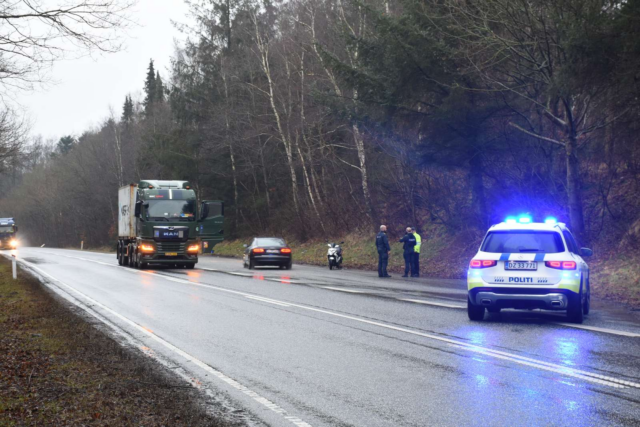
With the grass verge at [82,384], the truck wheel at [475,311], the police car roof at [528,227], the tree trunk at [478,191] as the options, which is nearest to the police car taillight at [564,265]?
the police car roof at [528,227]

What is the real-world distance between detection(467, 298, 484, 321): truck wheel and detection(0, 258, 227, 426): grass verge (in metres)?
5.89

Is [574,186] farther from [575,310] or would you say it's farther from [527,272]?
[527,272]

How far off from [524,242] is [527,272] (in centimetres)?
60

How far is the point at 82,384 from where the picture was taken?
7.72 meters

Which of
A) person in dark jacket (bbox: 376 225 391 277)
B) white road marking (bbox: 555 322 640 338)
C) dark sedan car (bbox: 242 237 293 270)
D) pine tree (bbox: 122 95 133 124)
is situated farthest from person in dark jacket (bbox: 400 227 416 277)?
pine tree (bbox: 122 95 133 124)

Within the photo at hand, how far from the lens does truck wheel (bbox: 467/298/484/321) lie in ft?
41.4

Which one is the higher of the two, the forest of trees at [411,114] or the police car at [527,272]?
the forest of trees at [411,114]

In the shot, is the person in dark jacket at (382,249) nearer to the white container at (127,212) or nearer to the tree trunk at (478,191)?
the tree trunk at (478,191)

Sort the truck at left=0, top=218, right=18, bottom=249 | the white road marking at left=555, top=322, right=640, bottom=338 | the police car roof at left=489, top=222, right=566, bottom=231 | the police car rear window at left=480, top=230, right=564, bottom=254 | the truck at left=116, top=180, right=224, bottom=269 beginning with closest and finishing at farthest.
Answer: the white road marking at left=555, top=322, right=640, bottom=338 < the police car rear window at left=480, top=230, right=564, bottom=254 < the police car roof at left=489, top=222, right=566, bottom=231 < the truck at left=116, top=180, right=224, bottom=269 < the truck at left=0, top=218, right=18, bottom=249

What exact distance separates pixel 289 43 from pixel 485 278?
106 feet

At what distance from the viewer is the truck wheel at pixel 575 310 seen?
39.5 ft

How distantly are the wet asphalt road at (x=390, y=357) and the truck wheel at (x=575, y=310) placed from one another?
32 centimetres

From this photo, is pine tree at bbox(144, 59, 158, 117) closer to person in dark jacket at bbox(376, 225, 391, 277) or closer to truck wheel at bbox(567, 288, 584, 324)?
person in dark jacket at bbox(376, 225, 391, 277)

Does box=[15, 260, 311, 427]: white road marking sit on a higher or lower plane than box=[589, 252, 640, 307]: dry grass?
lower
